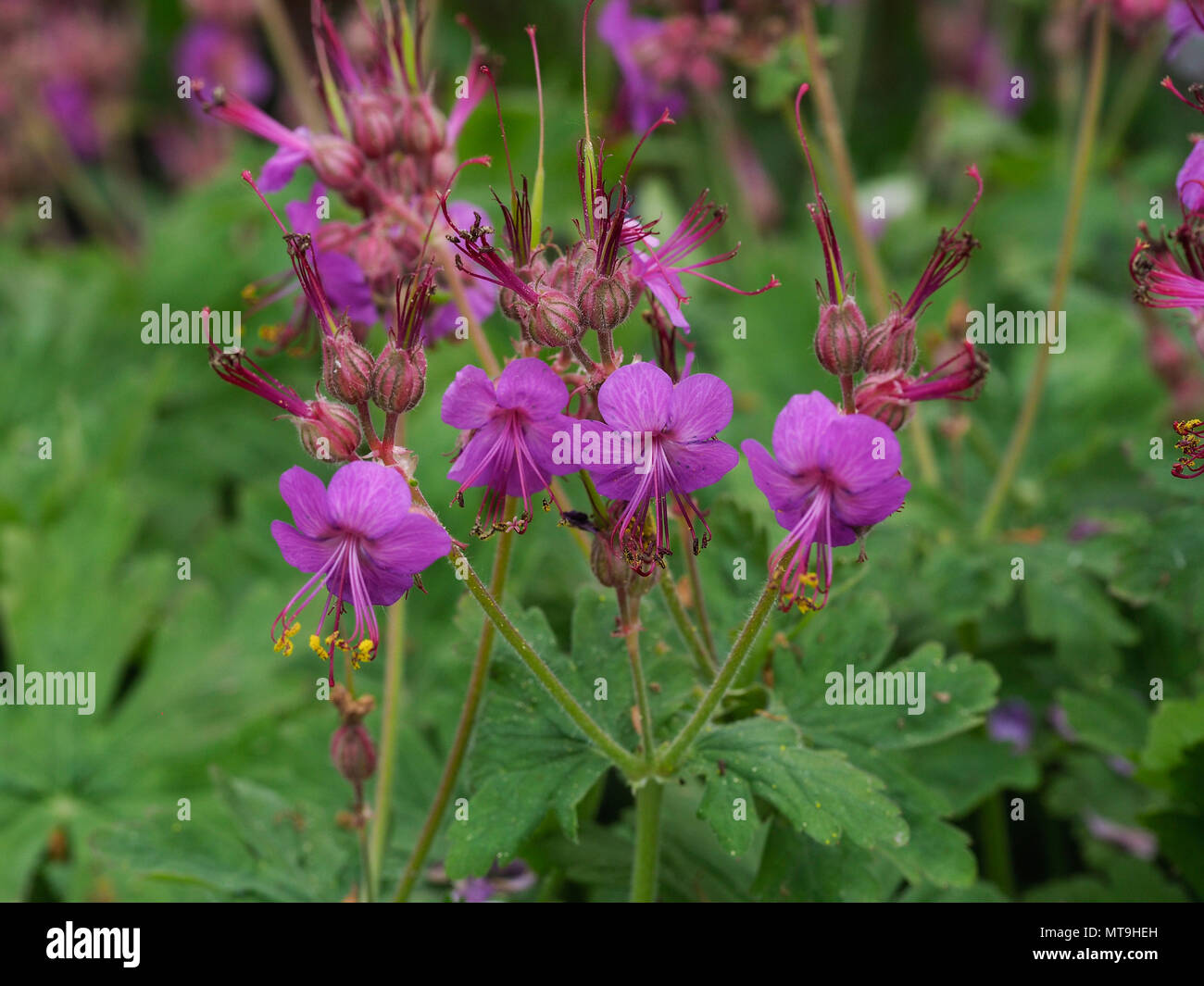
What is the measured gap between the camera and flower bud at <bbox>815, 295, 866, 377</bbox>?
119 cm

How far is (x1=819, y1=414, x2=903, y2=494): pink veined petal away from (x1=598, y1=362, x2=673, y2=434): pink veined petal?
0.16 m

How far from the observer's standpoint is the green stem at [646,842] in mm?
1490

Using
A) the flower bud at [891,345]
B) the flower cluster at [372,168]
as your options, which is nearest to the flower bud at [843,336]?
the flower bud at [891,345]

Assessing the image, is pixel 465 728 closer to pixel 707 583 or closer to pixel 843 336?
pixel 707 583

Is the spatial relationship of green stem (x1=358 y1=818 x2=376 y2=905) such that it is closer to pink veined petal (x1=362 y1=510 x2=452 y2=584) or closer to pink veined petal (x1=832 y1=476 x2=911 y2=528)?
pink veined petal (x1=362 y1=510 x2=452 y2=584)

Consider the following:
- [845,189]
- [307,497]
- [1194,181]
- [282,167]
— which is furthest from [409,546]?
[845,189]

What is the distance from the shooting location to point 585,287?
3.90 ft

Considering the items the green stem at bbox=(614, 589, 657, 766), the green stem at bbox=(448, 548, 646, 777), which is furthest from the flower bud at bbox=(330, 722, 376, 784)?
the green stem at bbox=(614, 589, 657, 766)

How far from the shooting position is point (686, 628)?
1496 millimetres

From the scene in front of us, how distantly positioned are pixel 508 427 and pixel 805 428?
1.02ft

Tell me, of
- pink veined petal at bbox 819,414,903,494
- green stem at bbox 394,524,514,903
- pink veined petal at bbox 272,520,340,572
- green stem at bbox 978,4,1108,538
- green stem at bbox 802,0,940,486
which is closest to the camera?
pink veined petal at bbox 819,414,903,494

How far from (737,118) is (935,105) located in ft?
2.64
